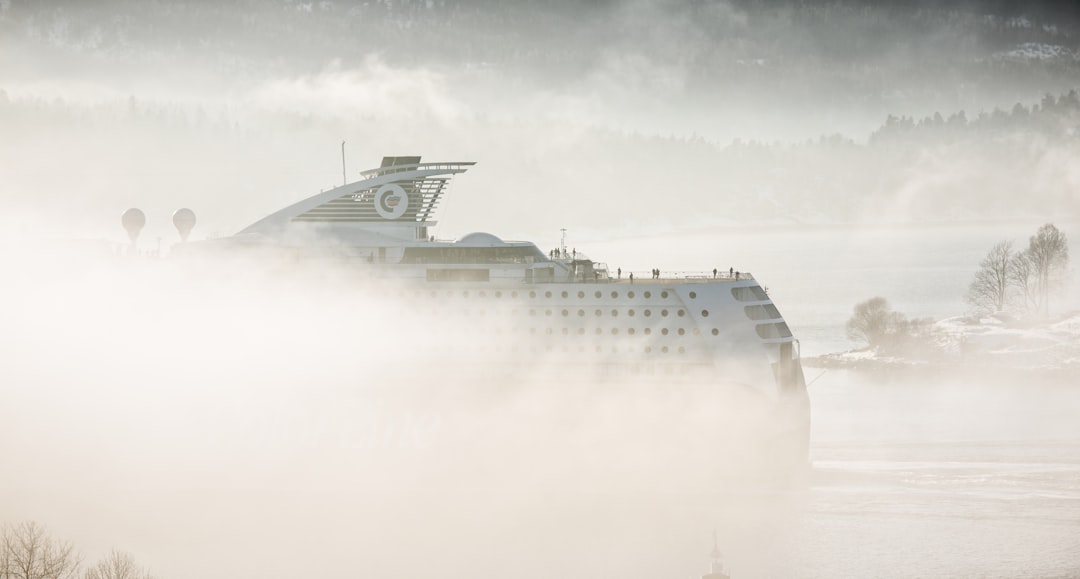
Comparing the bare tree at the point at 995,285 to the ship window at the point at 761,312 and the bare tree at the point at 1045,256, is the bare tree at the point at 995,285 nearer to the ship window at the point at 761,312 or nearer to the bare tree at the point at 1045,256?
the bare tree at the point at 1045,256

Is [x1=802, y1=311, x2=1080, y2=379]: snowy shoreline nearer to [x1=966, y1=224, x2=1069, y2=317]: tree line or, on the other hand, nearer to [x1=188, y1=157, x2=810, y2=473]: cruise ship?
[x1=966, y1=224, x2=1069, y2=317]: tree line

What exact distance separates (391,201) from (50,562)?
20963mm

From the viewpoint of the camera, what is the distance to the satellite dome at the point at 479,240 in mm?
54344

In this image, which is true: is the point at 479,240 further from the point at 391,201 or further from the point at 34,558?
the point at 34,558

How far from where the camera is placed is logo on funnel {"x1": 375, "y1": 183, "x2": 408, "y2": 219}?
5722 centimetres

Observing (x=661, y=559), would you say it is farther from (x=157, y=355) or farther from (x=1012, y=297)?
(x=1012, y=297)

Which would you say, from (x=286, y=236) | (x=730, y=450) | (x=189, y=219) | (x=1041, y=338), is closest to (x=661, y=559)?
A: (x=730, y=450)

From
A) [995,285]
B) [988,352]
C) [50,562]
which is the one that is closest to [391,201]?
[50,562]

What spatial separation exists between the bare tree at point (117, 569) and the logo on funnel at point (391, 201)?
16500mm

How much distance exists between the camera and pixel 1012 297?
10531 cm

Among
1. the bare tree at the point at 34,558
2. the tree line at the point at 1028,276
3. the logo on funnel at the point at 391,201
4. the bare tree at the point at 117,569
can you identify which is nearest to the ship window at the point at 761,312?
the logo on funnel at the point at 391,201

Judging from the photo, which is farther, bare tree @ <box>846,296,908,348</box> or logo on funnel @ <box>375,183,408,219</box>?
bare tree @ <box>846,296,908,348</box>

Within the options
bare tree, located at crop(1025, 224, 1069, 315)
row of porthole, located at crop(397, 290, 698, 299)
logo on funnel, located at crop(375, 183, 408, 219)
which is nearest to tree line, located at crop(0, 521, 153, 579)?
row of porthole, located at crop(397, 290, 698, 299)

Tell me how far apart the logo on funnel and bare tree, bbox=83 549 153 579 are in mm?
16500
